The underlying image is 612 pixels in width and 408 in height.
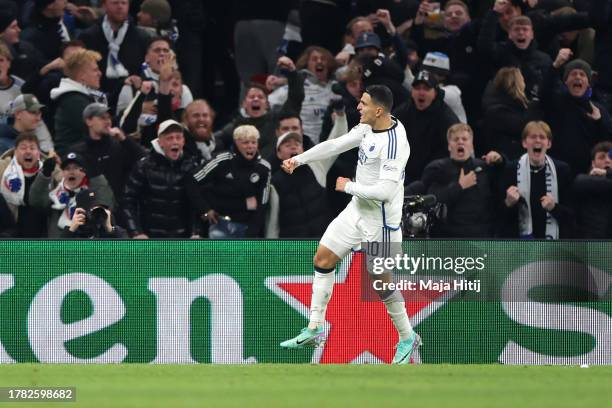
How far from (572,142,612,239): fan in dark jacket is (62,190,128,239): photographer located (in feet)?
15.5

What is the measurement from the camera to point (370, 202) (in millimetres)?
12938

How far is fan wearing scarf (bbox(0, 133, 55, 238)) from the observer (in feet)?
50.0

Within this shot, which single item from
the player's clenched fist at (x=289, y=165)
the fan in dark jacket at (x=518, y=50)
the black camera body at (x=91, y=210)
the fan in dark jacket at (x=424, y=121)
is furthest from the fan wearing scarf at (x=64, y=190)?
the fan in dark jacket at (x=518, y=50)

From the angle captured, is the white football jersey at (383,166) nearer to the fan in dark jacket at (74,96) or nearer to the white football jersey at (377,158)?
the white football jersey at (377,158)

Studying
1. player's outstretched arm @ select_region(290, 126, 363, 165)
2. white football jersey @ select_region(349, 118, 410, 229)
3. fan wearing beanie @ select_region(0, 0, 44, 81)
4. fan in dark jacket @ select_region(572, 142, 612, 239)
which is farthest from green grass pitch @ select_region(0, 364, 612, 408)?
fan wearing beanie @ select_region(0, 0, 44, 81)

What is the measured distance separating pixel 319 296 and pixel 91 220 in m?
2.77

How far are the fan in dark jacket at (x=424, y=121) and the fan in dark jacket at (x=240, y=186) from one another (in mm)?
1748

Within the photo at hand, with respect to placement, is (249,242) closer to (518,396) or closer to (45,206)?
(45,206)

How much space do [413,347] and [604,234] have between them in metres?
3.31

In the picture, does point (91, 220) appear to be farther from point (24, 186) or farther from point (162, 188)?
point (24, 186)

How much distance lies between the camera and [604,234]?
1556cm

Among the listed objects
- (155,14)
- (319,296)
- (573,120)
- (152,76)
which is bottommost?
(319,296)

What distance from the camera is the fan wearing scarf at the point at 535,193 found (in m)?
15.5

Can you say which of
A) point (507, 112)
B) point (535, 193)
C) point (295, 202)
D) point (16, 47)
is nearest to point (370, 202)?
point (295, 202)
